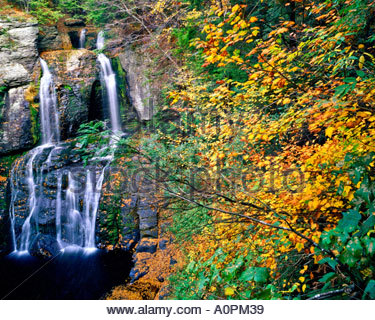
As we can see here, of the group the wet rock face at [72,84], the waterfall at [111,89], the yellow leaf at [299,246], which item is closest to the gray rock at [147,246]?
the yellow leaf at [299,246]

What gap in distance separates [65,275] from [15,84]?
382 inches

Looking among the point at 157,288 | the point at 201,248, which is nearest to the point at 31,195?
the point at 157,288

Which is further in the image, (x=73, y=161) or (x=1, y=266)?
(x=73, y=161)

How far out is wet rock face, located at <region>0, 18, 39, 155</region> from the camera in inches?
406

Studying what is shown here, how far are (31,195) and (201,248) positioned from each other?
917 centimetres

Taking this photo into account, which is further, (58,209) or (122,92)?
(122,92)

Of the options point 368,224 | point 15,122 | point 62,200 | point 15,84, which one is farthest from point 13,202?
point 368,224

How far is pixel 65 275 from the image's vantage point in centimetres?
724

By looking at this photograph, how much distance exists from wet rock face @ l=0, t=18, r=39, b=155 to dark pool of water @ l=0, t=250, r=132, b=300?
5.72m

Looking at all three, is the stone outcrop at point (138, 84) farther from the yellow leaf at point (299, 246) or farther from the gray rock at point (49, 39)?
the yellow leaf at point (299, 246)

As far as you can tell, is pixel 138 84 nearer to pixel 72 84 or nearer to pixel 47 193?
pixel 72 84

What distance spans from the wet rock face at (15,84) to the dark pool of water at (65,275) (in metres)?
5.72
